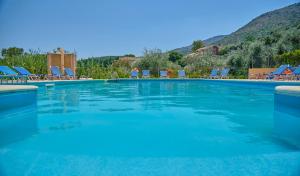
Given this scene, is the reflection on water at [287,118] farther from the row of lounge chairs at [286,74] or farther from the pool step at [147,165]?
the row of lounge chairs at [286,74]

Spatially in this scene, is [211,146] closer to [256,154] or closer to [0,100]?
[256,154]

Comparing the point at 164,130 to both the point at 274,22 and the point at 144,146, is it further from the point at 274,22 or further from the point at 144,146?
the point at 274,22

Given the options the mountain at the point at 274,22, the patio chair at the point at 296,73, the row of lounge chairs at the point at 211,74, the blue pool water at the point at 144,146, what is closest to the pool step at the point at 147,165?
the blue pool water at the point at 144,146

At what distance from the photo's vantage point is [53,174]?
2.05 metres

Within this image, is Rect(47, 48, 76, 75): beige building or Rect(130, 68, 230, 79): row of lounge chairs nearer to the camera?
Rect(130, 68, 230, 79): row of lounge chairs

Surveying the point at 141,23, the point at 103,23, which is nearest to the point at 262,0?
the point at 103,23

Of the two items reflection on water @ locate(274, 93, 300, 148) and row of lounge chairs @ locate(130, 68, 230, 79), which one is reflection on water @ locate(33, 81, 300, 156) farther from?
row of lounge chairs @ locate(130, 68, 230, 79)

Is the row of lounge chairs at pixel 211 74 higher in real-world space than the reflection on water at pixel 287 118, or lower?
higher

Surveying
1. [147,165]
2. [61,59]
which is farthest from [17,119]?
[61,59]

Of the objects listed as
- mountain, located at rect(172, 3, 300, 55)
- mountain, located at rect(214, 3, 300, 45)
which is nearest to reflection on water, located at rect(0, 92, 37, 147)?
mountain, located at rect(172, 3, 300, 55)

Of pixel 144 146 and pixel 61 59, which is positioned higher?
pixel 61 59

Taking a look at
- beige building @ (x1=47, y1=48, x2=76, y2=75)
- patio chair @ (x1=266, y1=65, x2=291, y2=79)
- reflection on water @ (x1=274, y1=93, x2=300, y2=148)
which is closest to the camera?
reflection on water @ (x1=274, y1=93, x2=300, y2=148)

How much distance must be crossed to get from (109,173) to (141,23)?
17.0 meters

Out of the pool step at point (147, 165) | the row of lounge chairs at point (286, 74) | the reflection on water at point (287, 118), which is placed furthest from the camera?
the row of lounge chairs at point (286, 74)
